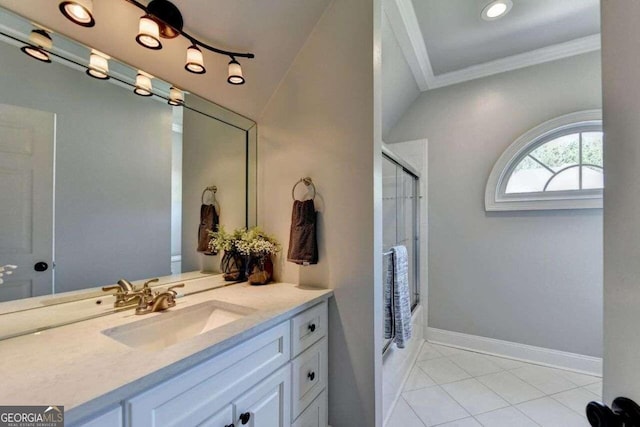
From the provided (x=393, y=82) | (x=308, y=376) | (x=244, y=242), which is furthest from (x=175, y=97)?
(x=393, y=82)

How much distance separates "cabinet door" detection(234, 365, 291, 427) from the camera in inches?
38.6

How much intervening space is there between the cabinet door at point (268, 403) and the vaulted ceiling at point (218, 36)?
1588 millimetres

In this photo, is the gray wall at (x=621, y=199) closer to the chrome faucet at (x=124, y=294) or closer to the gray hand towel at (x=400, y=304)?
the gray hand towel at (x=400, y=304)

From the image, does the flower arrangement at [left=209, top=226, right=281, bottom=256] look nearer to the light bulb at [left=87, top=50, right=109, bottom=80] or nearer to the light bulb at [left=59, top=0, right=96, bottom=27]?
the light bulb at [left=87, top=50, right=109, bottom=80]

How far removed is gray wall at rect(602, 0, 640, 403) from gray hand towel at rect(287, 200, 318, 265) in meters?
1.20

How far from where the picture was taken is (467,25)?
2.03 metres

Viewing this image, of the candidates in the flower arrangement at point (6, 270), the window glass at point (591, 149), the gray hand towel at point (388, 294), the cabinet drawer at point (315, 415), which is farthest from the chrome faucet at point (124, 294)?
the window glass at point (591, 149)

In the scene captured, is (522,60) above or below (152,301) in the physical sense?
above

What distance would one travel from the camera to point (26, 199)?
1012mm

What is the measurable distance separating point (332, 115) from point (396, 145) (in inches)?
64.1

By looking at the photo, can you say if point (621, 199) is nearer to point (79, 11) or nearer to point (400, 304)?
point (400, 304)

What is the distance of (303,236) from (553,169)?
2392 millimetres

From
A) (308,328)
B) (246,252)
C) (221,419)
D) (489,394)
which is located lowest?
(489,394)

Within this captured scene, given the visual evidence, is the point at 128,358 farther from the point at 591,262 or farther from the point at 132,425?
the point at 591,262
